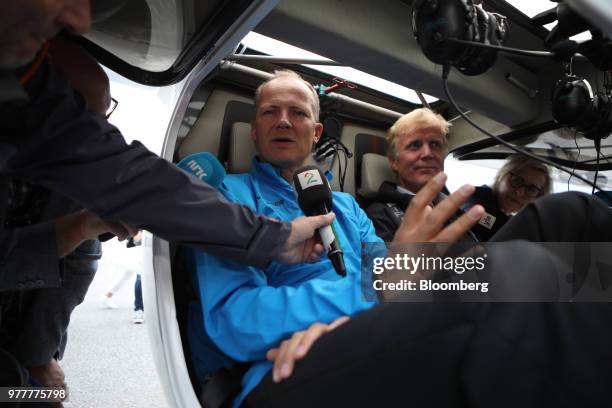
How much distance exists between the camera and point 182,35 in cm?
94

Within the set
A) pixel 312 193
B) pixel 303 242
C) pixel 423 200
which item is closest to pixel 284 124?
pixel 312 193

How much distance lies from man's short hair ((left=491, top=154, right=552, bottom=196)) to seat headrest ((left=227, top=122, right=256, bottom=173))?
149 cm

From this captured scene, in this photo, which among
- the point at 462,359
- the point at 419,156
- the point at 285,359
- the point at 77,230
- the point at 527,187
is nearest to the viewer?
the point at 462,359

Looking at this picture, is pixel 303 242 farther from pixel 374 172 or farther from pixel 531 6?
pixel 531 6

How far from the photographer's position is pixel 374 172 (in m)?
1.75

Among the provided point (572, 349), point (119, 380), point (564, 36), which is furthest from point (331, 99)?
point (119, 380)

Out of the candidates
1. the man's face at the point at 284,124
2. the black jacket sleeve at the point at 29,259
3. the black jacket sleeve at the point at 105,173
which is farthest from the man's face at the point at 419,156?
the black jacket sleeve at the point at 29,259

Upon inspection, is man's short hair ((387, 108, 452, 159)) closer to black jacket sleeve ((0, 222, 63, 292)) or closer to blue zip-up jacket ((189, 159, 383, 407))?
blue zip-up jacket ((189, 159, 383, 407))

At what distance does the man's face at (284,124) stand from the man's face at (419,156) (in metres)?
0.56

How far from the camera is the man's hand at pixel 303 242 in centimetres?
76

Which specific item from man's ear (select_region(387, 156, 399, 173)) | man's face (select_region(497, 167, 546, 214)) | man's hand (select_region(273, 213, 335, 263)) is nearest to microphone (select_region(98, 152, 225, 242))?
man's hand (select_region(273, 213, 335, 263))

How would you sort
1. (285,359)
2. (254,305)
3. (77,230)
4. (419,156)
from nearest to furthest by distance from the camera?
(285,359) < (254,305) < (77,230) < (419,156)

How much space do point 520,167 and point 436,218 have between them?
1.67 m

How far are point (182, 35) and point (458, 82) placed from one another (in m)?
1.46
